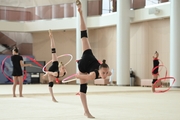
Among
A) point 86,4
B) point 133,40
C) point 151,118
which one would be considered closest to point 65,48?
point 86,4

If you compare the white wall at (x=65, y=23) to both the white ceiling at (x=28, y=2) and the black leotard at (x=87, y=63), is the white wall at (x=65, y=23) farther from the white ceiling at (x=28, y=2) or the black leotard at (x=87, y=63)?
the black leotard at (x=87, y=63)

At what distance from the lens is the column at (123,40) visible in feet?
69.3

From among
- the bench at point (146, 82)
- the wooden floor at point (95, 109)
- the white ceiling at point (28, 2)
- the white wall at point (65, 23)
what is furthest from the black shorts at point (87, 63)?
the white ceiling at point (28, 2)

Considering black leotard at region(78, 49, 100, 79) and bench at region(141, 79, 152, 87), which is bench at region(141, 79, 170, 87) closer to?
bench at region(141, 79, 152, 87)

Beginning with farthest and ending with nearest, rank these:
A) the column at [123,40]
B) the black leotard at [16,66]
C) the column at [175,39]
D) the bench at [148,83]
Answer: the column at [123,40] < the bench at [148,83] < the column at [175,39] < the black leotard at [16,66]

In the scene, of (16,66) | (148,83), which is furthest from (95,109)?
(148,83)

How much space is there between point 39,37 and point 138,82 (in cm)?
995

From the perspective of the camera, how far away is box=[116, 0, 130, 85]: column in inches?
831

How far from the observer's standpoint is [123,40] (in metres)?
21.1

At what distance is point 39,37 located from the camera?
27828mm

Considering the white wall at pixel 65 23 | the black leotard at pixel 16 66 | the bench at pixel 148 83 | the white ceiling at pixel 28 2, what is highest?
the white ceiling at pixel 28 2

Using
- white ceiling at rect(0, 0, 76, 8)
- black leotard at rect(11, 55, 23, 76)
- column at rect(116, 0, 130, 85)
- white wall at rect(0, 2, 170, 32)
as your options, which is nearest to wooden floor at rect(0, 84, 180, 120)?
black leotard at rect(11, 55, 23, 76)

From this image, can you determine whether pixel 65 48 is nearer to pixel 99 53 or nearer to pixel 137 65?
pixel 99 53

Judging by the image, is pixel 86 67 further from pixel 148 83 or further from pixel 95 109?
pixel 148 83
